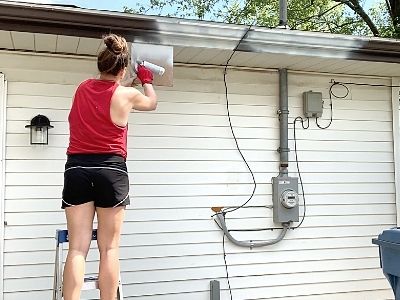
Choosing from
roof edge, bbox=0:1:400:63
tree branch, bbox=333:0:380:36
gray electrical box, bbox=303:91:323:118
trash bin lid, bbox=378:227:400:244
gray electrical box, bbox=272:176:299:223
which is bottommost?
trash bin lid, bbox=378:227:400:244

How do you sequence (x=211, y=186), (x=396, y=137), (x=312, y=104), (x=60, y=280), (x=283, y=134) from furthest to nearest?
(x=396, y=137) → (x=312, y=104) → (x=283, y=134) → (x=211, y=186) → (x=60, y=280)

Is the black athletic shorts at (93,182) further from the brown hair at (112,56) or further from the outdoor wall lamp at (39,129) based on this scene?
the outdoor wall lamp at (39,129)

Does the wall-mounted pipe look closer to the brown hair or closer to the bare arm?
the bare arm

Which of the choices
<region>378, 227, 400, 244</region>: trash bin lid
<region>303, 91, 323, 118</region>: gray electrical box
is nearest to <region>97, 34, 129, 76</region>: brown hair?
<region>378, 227, 400, 244</region>: trash bin lid

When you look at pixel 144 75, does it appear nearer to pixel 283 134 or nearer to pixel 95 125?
pixel 95 125

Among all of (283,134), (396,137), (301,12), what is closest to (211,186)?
(283,134)

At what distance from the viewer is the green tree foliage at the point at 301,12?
43.2 feet

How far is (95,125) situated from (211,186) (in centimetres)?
210

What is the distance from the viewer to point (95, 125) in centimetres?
251

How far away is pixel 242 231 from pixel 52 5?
8.23 feet

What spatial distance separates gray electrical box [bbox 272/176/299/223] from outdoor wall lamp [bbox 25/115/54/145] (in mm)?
2069

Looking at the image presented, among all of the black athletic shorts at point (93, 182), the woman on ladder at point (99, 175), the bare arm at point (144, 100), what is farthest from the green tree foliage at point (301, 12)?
the black athletic shorts at point (93, 182)

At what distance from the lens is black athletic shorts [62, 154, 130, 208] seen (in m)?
2.47

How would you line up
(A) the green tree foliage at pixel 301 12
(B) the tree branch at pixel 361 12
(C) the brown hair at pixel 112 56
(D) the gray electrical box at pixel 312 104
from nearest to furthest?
(C) the brown hair at pixel 112 56 → (D) the gray electrical box at pixel 312 104 → (B) the tree branch at pixel 361 12 → (A) the green tree foliage at pixel 301 12
